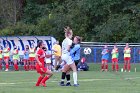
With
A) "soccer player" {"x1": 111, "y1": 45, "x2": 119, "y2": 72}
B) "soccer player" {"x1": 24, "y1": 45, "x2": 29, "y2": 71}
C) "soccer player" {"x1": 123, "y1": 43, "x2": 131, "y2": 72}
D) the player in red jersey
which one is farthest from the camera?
"soccer player" {"x1": 24, "y1": 45, "x2": 29, "y2": 71}

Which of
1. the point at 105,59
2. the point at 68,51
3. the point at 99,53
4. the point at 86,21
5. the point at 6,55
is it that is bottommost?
the point at 68,51

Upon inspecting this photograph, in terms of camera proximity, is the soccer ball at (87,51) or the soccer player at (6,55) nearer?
the soccer player at (6,55)

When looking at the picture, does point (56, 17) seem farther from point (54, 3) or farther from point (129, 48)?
point (129, 48)

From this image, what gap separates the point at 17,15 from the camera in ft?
173

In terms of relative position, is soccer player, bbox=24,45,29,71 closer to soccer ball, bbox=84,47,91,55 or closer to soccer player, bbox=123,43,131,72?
soccer ball, bbox=84,47,91,55

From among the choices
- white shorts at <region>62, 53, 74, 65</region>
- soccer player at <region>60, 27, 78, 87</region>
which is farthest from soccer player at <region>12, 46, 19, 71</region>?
white shorts at <region>62, 53, 74, 65</region>

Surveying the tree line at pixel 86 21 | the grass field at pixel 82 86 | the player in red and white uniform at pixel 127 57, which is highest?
the tree line at pixel 86 21

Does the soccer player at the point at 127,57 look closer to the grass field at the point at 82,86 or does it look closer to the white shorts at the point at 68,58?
the grass field at the point at 82,86

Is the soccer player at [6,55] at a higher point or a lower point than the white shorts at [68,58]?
higher

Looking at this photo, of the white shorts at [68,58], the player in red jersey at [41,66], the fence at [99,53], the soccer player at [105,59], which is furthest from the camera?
the fence at [99,53]

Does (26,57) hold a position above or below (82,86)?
above

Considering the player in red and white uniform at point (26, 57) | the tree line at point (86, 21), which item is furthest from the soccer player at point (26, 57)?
the tree line at point (86, 21)

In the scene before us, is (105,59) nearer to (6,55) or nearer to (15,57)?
(15,57)

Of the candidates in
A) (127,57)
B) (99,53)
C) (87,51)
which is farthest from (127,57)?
(87,51)
